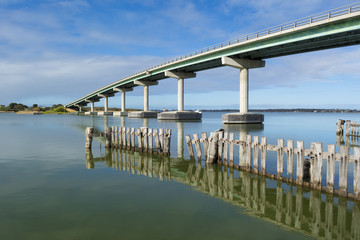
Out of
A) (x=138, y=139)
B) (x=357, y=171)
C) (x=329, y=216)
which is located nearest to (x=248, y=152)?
(x=357, y=171)

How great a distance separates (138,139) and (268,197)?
9946 mm

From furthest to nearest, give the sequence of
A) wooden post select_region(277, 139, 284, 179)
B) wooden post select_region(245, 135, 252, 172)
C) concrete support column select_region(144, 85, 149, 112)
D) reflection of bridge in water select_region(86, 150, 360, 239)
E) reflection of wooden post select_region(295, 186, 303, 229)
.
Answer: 1. concrete support column select_region(144, 85, 149, 112)
2. wooden post select_region(245, 135, 252, 172)
3. wooden post select_region(277, 139, 284, 179)
4. reflection of wooden post select_region(295, 186, 303, 229)
5. reflection of bridge in water select_region(86, 150, 360, 239)

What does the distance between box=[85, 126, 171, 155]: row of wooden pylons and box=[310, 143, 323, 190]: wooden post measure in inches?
313

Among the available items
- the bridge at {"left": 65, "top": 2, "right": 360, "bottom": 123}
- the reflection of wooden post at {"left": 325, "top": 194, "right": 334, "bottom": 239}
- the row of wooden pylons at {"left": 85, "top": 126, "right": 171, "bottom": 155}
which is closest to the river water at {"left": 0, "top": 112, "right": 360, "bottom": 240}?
the reflection of wooden post at {"left": 325, "top": 194, "right": 334, "bottom": 239}

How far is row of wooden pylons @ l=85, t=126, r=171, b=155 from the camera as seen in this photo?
15.2 metres

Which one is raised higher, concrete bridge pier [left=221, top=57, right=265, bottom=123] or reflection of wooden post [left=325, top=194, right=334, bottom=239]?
concrete bridge pier [left=221, top=57, right=265, bottom=123]

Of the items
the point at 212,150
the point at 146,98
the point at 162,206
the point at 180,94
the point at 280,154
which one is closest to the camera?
the point at 162,206

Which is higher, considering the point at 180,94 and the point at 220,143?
the point at 180,94

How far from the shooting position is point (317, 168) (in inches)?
344

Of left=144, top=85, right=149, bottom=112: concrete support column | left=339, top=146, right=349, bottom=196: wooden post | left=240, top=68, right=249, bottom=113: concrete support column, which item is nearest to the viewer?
left=339, top=146, right=349, bottom=196: wooden post

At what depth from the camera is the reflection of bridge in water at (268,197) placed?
665cm

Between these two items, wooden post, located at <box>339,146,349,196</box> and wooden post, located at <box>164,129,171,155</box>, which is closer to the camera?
wooden post, located at <box>339,146,349,196</box>

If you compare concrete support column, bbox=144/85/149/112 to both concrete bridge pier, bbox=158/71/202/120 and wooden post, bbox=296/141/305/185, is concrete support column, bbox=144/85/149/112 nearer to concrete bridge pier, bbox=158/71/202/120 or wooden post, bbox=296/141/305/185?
concrete bridge pier, bbox=158/71/202/120

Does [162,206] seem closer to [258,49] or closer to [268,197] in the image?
[268,197]
